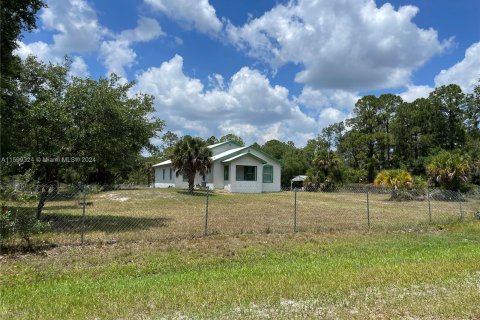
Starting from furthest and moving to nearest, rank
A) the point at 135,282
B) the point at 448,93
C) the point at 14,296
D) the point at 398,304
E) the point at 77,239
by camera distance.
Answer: the point at 448,93 → the point at 77,239 → the point at 135,282 → the point at 14,296 → the point at 398,304

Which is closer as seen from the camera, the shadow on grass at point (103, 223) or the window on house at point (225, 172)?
the shadow on grass at point (103, 223)

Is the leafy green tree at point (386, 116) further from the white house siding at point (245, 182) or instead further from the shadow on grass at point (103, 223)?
the shadow on grass at point (103, 223)

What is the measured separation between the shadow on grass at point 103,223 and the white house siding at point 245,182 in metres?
17.0

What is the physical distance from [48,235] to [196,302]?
21.7 feet

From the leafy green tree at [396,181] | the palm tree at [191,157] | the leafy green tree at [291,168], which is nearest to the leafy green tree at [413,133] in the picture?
the leafy green tree at [291,168]

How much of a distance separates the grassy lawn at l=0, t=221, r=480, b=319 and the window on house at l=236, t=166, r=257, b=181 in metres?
21.6

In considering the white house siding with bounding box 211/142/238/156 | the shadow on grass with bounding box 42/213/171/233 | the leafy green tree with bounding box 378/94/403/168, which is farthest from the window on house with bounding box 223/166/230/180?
the leafy green tree with bounding box 378/94/403/168

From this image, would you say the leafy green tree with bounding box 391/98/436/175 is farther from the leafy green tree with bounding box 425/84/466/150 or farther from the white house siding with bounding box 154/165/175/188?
the white house siding with bounding box 154/165/175/188

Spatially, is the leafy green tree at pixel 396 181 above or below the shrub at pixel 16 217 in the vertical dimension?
above

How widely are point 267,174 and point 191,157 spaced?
864cm

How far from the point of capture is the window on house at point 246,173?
1258 inches

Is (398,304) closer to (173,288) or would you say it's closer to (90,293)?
(173,288)

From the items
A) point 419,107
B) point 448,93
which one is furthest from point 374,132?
point 448,93

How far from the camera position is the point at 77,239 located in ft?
31.3
